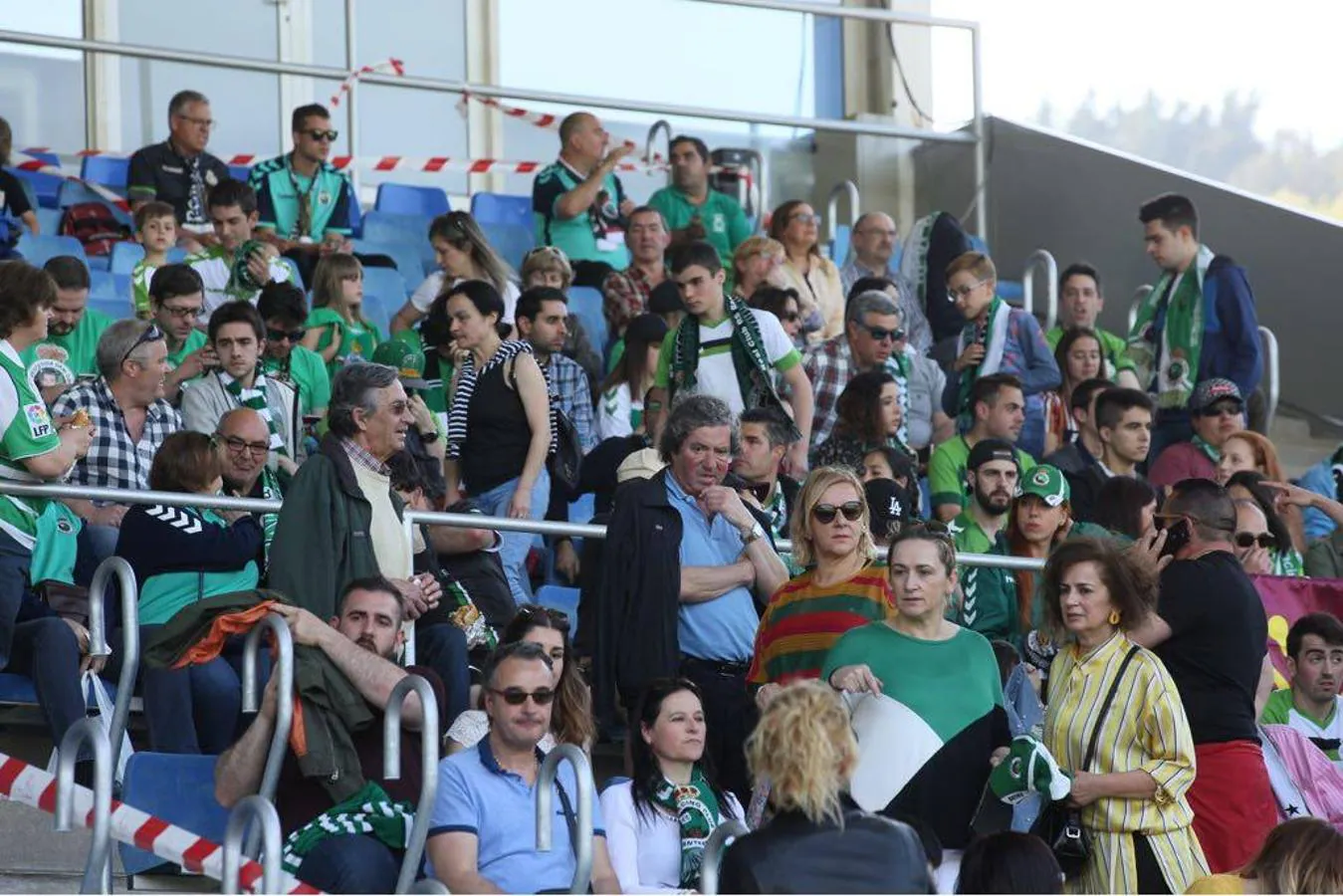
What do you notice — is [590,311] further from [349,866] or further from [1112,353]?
[349,866]

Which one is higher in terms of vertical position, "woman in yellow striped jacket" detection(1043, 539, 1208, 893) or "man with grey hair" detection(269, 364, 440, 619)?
"man with grey hair" detection(269, 364, 440, 619)

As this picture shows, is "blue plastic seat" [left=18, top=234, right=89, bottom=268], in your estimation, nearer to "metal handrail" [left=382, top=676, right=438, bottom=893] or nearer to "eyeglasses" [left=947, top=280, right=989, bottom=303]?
"eyeglasses" [left=947, top=280, right=989, bottom=303]

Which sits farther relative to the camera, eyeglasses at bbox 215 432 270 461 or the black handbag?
eyeglasses at bbox 215 432 270 461

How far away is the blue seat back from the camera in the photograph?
7145 mm

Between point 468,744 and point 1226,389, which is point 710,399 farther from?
point 1226,389

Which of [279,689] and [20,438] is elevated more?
[20,438]

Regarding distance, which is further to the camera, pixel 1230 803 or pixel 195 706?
pixel 195 706

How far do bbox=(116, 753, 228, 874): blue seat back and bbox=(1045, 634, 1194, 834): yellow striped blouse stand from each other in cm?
241

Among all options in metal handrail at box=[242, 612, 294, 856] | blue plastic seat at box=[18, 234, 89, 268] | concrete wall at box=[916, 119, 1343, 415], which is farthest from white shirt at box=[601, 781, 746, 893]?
concrete wall at box=[916, 119, 1343, 415]

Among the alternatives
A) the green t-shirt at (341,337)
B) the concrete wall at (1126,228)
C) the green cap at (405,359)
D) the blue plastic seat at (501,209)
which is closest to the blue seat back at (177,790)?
the green cap at (405,359)

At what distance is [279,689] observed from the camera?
268 inches

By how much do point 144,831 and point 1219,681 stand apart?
10.3 ft

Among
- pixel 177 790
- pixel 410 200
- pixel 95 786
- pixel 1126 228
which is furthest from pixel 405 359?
pixel 1126 228

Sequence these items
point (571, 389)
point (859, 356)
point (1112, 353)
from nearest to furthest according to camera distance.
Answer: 1. point (571, 389)
2. point (859, 356)
3. point (1112, 353)
